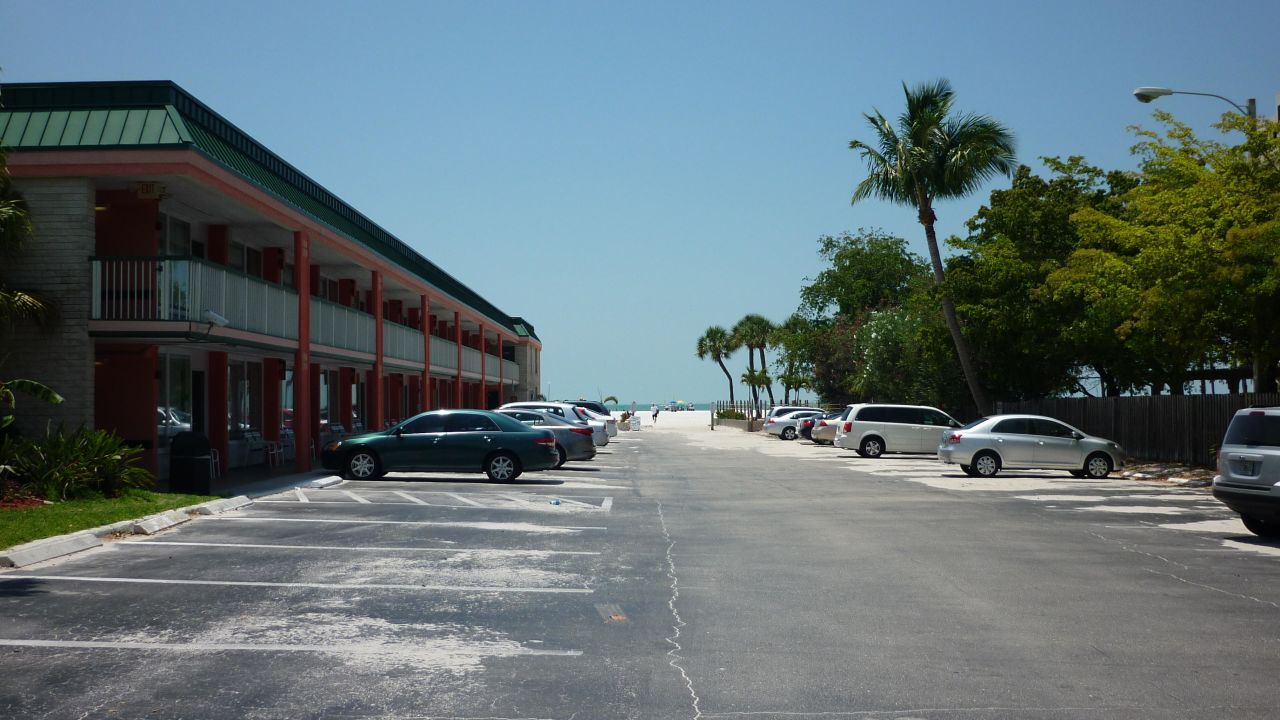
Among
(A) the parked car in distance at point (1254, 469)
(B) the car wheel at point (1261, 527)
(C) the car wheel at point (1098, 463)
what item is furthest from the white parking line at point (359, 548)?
(C) the car wheel at point (1098, 463)

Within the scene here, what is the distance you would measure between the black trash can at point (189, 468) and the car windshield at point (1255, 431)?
1471 centimetres

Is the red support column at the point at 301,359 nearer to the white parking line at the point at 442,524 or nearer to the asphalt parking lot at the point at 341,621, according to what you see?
the white parking line at the point at 442,524

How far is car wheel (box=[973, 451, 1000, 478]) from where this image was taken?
26672mm

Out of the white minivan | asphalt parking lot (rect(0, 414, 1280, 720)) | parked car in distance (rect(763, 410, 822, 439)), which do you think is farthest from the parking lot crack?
parked car in distance (rect(763, 410, 822, 439))

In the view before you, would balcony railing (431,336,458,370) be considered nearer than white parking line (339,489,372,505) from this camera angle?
No

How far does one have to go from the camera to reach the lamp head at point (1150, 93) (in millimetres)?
21281

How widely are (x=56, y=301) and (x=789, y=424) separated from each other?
131ft

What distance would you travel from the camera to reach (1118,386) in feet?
123

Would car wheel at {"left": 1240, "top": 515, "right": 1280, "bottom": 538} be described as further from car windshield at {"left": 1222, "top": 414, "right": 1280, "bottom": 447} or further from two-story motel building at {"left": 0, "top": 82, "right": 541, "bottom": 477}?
two-story motel building at {"left": 0, "top": 82, "right": 541, "bottom": 477}

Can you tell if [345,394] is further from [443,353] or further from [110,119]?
[110,119]

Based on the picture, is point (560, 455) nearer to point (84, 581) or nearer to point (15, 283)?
point (15, 283)

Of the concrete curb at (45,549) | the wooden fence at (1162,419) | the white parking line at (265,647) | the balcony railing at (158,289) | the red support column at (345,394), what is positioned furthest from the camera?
the red support column at (345,394)

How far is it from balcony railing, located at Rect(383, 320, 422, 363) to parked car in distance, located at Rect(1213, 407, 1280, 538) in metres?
24.1

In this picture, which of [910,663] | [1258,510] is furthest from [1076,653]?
[1258,510]
